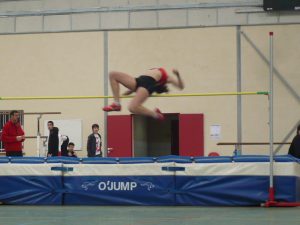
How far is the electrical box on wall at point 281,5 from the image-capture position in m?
18.8

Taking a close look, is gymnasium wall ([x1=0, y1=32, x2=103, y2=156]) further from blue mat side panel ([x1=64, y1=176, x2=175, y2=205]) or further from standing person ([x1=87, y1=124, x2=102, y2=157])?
blue mat side panel ([x1=64, y1=176, x2=175, y2=205])

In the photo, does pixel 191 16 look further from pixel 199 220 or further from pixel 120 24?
pixel 199 220

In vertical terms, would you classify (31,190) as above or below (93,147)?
below

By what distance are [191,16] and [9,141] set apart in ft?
24.8

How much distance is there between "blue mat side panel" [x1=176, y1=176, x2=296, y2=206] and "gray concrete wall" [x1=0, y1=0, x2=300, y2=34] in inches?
285

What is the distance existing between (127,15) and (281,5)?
425 centimetres

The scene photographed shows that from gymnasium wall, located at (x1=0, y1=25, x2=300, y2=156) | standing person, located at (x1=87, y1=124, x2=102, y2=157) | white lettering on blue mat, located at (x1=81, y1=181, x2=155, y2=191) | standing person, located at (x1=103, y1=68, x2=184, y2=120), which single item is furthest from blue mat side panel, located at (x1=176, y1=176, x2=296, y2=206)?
gymnasium wall, located at (x1=0, y1=25, x2=300, y2=156)

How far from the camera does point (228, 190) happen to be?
42.8 feet

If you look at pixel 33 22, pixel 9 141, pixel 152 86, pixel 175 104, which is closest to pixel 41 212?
pixel 9 141

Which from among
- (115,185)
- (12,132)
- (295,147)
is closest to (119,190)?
(115,185)

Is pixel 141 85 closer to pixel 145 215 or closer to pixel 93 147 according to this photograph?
pixel 145 215

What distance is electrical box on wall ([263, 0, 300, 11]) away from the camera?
742 inches

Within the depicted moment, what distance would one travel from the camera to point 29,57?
20.5m

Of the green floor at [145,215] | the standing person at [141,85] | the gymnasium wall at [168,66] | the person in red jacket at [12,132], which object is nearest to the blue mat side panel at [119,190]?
the green floor at [145,215]
